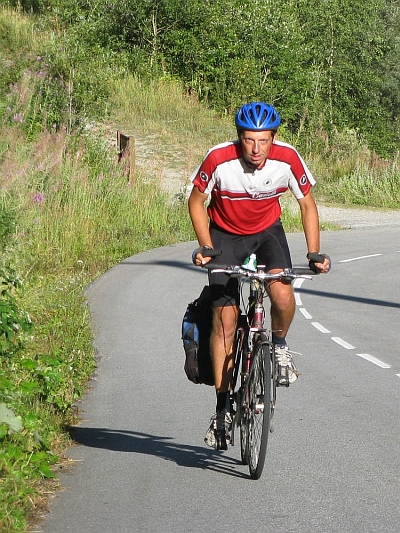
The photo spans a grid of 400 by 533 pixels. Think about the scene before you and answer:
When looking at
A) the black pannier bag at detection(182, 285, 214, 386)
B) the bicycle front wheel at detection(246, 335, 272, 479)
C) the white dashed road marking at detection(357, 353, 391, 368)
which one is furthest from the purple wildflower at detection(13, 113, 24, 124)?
the bicycle front wheel at detection(246, 335, 272, 479)

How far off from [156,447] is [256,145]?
7.57 feet

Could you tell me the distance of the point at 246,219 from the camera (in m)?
6.57

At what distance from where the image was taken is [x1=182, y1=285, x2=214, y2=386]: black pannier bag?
673 cm

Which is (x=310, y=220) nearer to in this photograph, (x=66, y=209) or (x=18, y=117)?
(x=66, y=209)

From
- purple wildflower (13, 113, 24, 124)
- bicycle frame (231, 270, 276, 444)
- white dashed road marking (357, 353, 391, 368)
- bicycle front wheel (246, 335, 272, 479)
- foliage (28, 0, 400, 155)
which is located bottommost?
white dashed road marking (357, 353, 391, 368)

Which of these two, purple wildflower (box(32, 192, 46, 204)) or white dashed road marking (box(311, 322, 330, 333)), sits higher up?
purple wildflower (box(32, 192, 46, 204))

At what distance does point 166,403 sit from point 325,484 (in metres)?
2.79

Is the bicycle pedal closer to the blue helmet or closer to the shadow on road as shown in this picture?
the shadow on road

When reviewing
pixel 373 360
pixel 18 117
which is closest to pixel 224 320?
pixel 373 360

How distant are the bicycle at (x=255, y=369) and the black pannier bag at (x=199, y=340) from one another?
7.9 inches

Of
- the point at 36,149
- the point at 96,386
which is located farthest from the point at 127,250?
the point at 96,386

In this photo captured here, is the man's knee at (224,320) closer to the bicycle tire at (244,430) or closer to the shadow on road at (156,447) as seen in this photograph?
the bicycle tire at (244,430)

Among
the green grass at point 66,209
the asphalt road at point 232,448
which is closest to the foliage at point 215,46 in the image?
the green grass at point 66,209

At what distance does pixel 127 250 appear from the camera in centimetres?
2125
